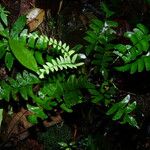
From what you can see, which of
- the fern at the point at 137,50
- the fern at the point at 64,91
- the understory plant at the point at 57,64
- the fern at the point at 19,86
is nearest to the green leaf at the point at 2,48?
the understory plant at the point at 57,64

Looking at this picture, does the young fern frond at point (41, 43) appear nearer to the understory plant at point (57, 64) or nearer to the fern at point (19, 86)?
the understory plant at point (57, 64)

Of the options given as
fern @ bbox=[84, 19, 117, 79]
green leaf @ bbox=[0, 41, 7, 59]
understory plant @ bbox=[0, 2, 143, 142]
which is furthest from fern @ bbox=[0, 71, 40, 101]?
fern @ bbox=[84, 19, 117, 79]

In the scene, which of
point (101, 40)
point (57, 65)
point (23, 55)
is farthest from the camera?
point (101, 40)

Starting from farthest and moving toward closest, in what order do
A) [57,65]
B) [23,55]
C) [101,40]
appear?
[101,40]
[23,55]
[57,65]

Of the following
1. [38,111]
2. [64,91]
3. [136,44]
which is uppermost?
[136,44]

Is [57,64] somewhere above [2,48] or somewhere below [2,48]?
below

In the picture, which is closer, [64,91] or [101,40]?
[64,91]

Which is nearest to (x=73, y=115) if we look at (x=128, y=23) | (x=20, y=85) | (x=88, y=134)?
(x=88, y=134)

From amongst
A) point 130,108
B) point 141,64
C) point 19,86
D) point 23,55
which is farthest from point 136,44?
point 19,86

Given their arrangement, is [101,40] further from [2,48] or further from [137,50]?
[2,48]
